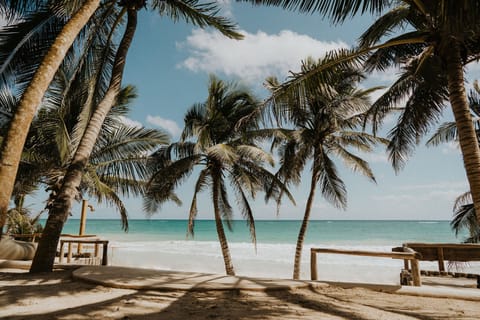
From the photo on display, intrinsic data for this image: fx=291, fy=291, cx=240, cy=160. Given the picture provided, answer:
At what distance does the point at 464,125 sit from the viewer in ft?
13.3

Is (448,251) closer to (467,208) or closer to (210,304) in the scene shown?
(467,208)

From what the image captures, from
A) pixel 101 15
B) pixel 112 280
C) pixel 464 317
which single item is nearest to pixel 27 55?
pixel 101 15

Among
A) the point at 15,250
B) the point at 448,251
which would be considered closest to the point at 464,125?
the point at 448,251

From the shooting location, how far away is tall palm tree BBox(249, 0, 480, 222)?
145 inches

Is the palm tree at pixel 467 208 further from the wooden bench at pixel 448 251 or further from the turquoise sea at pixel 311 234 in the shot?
the turquoise sea at pixel 311 234

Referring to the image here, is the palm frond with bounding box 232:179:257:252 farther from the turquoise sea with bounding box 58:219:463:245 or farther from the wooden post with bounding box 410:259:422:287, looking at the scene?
the turquoise sea with bounding box 58:219:463:245

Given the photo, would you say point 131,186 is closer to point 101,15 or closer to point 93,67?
point 93,67

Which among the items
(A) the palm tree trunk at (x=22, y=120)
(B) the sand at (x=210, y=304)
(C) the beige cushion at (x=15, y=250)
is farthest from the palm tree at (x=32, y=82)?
(C) the beige cushion at (x=15, y=250)

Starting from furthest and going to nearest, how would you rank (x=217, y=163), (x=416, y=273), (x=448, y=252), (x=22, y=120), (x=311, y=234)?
(x=311, y=234)
(x=217, y=163)
(x=448, y=252)
(x=416, y=273)
(x=22, y=120)

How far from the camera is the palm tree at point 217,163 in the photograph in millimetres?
9938

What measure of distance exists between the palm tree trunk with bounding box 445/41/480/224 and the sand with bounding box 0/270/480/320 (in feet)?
5.08

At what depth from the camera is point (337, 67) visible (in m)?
5.07

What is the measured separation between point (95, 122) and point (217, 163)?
4524mm

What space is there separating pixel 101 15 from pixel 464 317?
9286 mm
